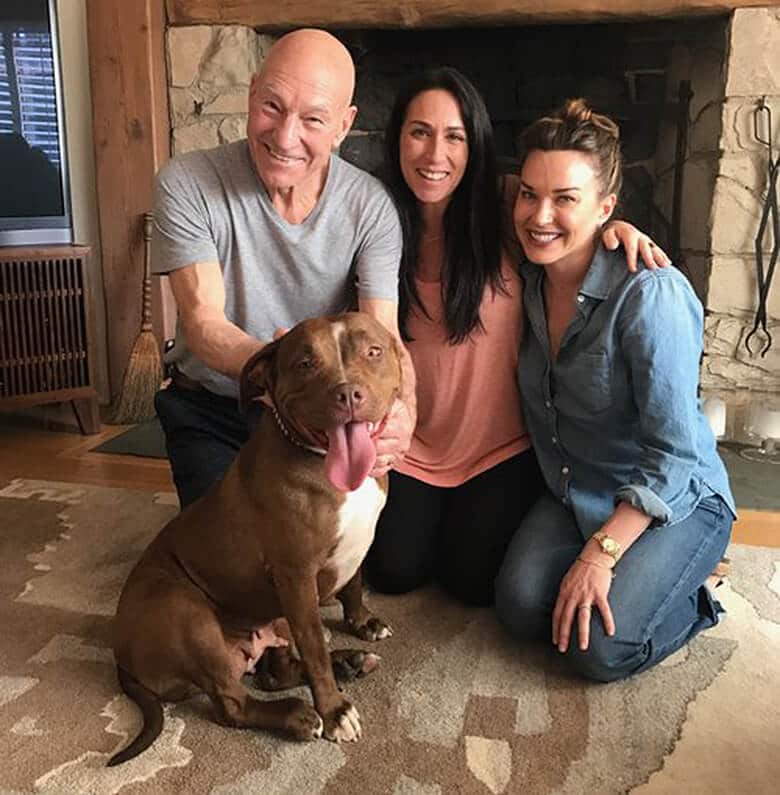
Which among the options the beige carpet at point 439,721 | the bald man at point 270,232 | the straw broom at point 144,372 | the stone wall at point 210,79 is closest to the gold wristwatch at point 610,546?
the beige carpet at point 439,721

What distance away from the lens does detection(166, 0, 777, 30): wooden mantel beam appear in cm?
298

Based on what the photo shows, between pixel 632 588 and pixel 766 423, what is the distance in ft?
5.72

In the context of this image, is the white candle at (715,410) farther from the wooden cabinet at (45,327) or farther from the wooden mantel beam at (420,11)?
the wooden cabinet at (45,327)

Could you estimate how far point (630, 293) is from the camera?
5.60 feet

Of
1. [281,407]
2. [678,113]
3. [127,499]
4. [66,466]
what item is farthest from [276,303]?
[678,113]

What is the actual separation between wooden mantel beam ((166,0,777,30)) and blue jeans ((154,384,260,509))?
168cm

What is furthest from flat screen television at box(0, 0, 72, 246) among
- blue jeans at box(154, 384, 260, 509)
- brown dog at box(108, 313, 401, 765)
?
Answer: brown dog at box(108, 313, 401, 765)

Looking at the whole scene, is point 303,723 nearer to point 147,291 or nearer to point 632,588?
point 632,588

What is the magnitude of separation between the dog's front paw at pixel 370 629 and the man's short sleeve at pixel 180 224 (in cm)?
82

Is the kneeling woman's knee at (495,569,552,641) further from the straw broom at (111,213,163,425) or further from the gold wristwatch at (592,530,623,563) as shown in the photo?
the straw broom at (111,213,163,425)

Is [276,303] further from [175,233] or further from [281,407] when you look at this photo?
[281,407]

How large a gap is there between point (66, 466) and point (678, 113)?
2543mm

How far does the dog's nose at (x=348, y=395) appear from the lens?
1407 mm

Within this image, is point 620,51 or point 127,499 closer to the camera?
point 127,499
